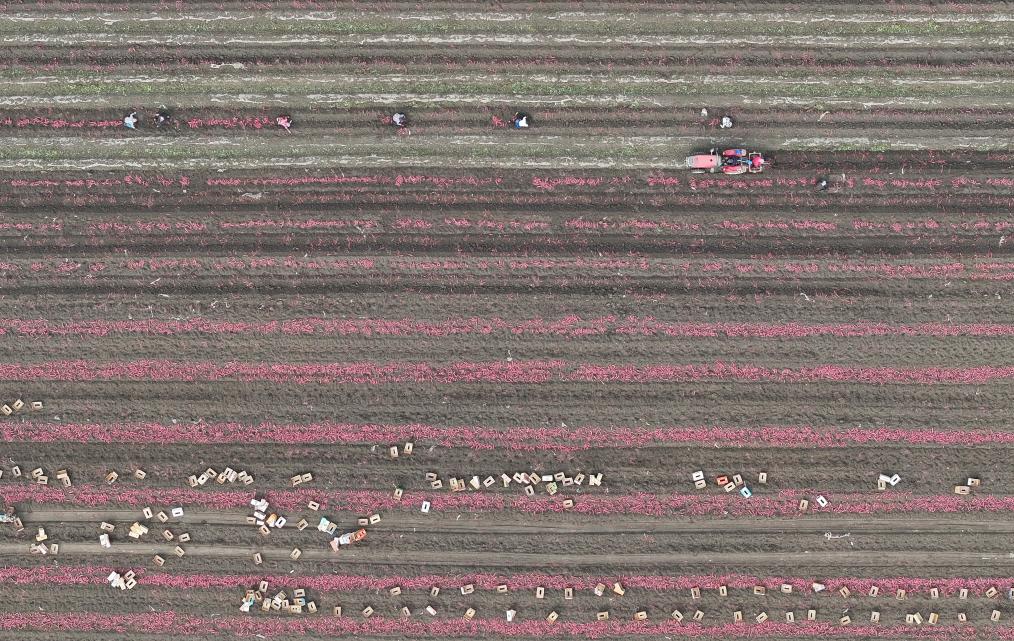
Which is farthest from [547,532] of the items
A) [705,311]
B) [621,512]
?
[705,311]

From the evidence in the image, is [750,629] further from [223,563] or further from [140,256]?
[140,256]

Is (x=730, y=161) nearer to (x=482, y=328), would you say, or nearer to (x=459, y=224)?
(x=459, y=224)

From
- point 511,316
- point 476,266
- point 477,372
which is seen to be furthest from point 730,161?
point 477,372

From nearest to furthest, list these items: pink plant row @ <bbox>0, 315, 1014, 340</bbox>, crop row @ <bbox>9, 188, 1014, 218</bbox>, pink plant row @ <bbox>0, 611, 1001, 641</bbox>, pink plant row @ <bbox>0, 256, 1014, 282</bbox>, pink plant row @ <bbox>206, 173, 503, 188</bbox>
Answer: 1. pink plant row @ <bbox>0, 611, 1001, 641</bbox>
2. pink plant row @ <bbox>0, 315, 1014, 340</bbox>
3. pink plant row @ <bbox>0, 256, 1014, 282</bbox>
4. crop row @ <bbox>9, 188, 1014, 218</bbox>
5. pink plant row @ <bbox>206, 173, 503, 188</bbox>

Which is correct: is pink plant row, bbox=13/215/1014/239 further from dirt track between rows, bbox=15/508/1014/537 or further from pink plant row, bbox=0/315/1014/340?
dirt track between rows, bbox=15/508/1014/537

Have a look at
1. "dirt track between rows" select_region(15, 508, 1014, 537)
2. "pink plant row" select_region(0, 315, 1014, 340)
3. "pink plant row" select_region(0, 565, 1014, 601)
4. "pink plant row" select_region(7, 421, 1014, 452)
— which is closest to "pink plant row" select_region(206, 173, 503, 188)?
"pink plant row" select_region(0, 315, 1014, 340)

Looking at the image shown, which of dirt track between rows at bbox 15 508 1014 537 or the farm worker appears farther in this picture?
the farm worker

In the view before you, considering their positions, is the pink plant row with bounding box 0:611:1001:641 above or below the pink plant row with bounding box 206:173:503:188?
below

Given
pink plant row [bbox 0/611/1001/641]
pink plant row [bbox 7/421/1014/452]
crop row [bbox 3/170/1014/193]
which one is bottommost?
pink plant row [bbox 0/611/1001/641]
